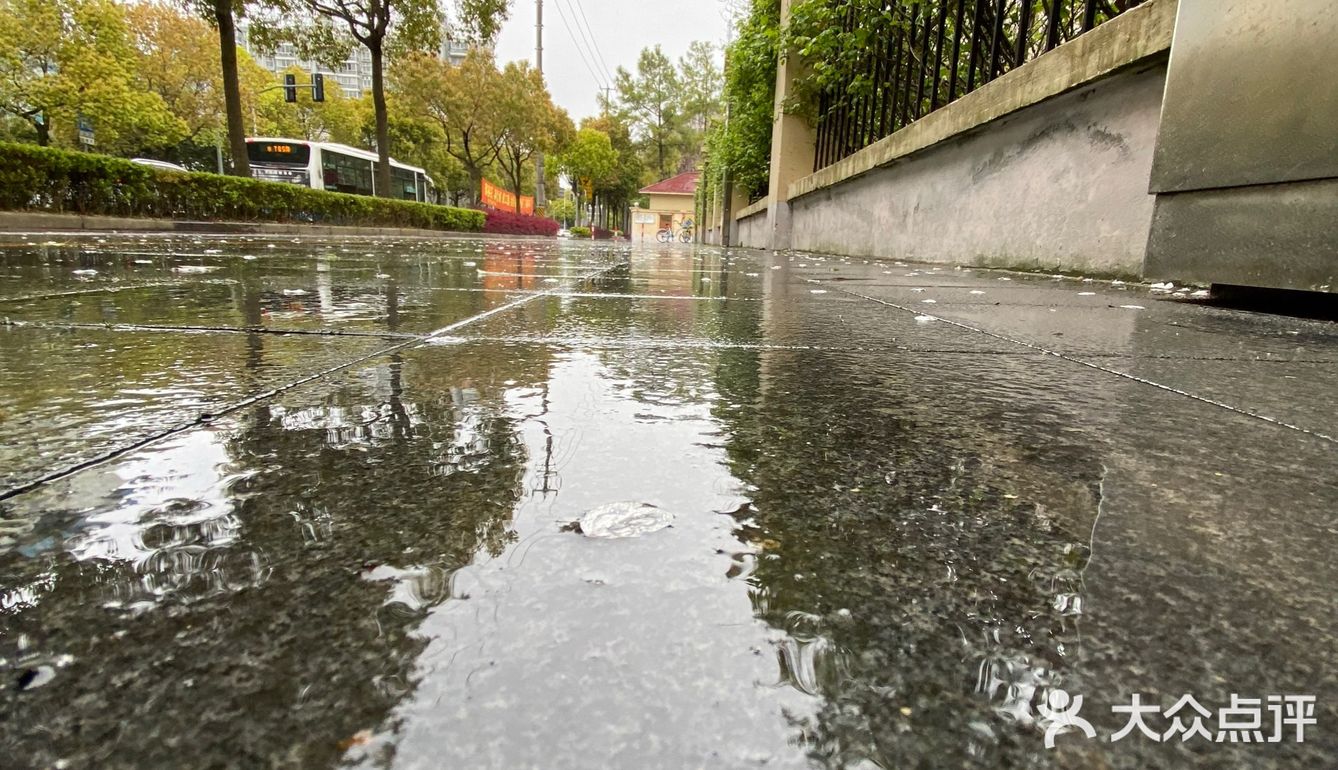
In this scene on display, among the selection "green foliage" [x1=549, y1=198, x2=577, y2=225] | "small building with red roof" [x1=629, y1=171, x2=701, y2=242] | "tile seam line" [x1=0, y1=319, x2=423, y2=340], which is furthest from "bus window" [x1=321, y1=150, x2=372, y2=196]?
"green foliage" [x1=549, y1=198, x2=577, y2=225]

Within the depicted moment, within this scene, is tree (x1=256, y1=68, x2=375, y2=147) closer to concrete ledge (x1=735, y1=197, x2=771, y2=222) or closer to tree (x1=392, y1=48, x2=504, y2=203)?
tree (x1=392, y1=48, x2=504, y2=203)

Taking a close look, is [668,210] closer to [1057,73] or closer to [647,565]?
[1057,73]

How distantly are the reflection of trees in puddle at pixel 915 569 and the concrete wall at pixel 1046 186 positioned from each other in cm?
346

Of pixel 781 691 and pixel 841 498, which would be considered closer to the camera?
pixel 781 691

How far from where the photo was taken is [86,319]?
6.20 ft

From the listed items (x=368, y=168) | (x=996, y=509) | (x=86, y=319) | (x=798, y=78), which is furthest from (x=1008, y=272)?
(x=368, y=168)

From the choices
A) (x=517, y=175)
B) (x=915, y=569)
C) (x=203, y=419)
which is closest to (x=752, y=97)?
(x=203, y=419)

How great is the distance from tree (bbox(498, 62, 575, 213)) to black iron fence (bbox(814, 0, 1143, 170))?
80.5 feet

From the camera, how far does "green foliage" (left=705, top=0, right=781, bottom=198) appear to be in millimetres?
11352

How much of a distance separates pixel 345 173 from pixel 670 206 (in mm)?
35466

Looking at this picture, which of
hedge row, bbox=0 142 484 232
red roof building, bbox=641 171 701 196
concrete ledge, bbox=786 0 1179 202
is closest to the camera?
concrete ledge, bbox=786 0 1179 202

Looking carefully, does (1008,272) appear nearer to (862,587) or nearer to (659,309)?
(659,309)

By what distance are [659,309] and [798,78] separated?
30.9 feet

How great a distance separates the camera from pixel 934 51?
22.7 ft
